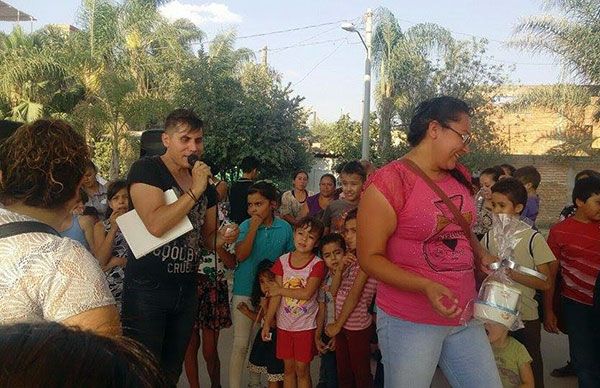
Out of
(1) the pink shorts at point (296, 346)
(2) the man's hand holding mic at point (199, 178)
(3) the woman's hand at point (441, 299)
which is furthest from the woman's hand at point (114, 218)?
(3) the woman's hand at point (441, 299)

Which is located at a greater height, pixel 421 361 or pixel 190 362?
pixel 421 361

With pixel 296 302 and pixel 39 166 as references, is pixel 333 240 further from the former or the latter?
pixel 39 166

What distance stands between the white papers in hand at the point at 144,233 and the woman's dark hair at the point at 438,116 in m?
1.18

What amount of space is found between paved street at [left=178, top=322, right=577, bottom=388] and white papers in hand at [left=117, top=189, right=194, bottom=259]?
2.10m

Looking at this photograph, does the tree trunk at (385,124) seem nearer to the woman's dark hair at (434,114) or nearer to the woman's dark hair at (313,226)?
the woman's dark hair at (313,226)

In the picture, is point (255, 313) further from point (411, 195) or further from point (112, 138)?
point (112, 138)

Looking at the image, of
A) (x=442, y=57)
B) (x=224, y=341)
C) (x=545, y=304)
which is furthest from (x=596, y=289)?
(x=442, y=57)

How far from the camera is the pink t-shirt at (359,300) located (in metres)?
4.22

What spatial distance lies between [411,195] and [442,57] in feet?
70.9

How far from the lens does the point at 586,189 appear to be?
4320 mm

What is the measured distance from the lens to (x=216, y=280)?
4.57 meters

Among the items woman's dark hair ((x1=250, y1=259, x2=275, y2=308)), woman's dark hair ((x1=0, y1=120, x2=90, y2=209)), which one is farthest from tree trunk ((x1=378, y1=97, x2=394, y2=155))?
woman's dark hair ((x1=0, y1=120, x2=90, y2=209))

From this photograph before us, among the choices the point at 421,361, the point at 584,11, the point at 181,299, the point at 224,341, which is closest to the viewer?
the point at 421,361

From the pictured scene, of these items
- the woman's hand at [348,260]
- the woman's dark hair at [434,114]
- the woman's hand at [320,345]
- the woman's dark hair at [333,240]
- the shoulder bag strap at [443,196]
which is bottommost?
the woman's hand at [320,345]
